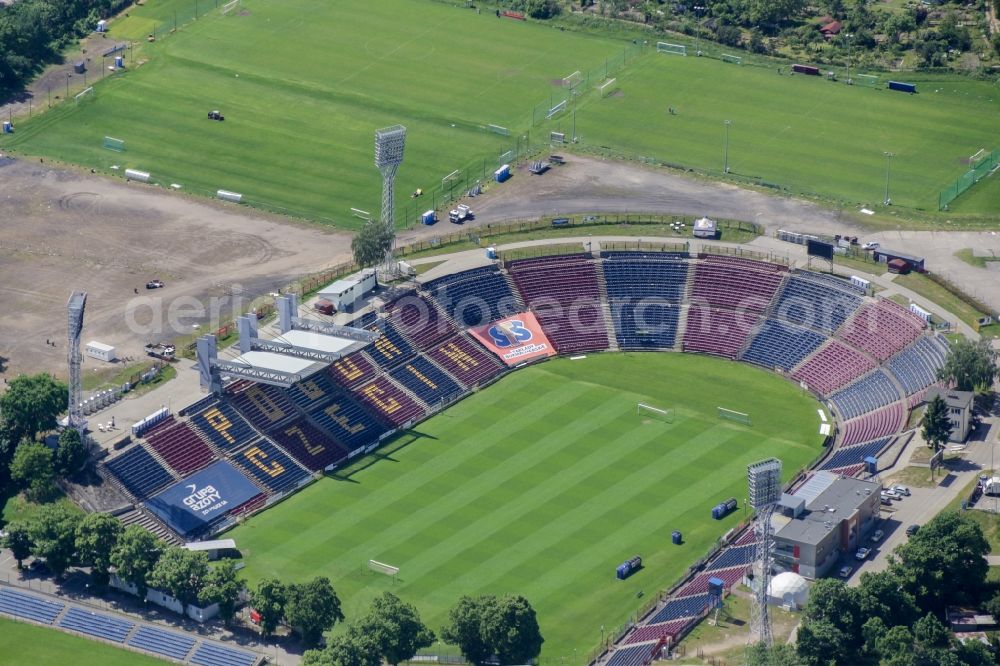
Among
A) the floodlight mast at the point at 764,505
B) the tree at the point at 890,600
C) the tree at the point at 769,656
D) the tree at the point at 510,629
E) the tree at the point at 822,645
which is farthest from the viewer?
the tree at the point at 890,600

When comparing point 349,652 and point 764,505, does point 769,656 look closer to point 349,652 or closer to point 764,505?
point 764,505

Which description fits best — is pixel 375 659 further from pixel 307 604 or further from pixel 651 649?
pixel 651 649

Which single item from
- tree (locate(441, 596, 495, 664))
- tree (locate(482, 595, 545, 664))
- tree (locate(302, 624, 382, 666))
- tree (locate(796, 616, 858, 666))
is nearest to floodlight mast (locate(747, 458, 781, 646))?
tree (locate(796, 616, 858, 666))

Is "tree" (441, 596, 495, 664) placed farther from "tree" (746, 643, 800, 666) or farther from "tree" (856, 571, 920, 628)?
"tree" (856, 571, 920, 628)

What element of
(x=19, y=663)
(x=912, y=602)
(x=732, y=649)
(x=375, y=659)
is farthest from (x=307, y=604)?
(x=912, y=602)

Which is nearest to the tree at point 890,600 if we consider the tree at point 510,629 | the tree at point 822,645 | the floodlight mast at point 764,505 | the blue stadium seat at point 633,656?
the tree at point 822,645

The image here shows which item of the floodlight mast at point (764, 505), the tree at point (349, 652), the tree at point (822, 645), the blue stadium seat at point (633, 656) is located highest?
the floodlight mast at point (764, 505)

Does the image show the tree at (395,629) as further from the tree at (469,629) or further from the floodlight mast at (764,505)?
the floodlight mast at (764,505)
